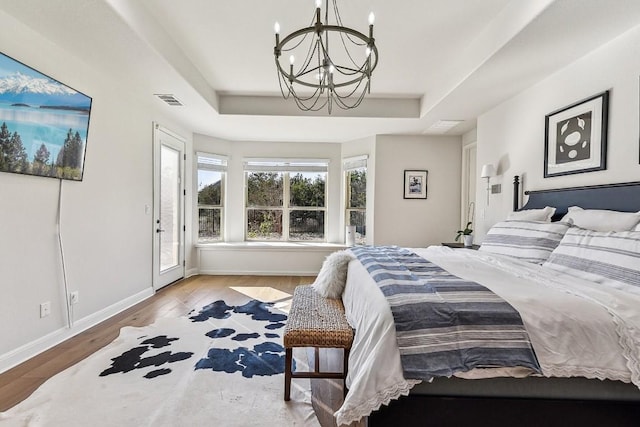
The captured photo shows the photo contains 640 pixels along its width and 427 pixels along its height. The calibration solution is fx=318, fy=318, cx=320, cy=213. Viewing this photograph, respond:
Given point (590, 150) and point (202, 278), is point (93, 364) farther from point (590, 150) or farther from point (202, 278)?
point (590, 150)

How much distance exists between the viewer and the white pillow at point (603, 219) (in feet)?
6.48

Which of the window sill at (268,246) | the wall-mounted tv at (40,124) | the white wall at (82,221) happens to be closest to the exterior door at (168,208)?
the white wall at (82,221)

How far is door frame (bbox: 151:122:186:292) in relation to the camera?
4165 millimetres

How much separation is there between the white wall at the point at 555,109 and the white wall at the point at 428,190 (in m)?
1.08

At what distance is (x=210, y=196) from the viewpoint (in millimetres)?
5684

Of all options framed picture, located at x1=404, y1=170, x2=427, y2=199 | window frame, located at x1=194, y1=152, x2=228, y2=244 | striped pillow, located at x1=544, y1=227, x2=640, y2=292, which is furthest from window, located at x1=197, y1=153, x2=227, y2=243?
striped pillow, located at x1=544, y1=227, x2=640, y2=292

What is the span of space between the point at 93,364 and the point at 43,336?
61 cm

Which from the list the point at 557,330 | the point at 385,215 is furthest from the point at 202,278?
the point at 557,330

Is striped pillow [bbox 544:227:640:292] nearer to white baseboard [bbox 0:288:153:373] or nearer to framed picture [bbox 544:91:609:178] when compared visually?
framed picture [bbox 544:91:609:178]

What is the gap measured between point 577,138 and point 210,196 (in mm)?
5111

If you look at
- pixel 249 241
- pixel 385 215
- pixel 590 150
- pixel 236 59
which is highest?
pixel 236 59

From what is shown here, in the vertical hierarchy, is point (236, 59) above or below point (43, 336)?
above

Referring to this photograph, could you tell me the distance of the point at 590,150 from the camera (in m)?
2.53

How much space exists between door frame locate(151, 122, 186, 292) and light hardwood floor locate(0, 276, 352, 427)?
15 centimetres
